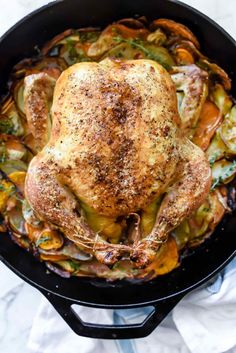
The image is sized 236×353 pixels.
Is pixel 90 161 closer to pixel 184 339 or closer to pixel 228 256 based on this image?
pixel 228 256

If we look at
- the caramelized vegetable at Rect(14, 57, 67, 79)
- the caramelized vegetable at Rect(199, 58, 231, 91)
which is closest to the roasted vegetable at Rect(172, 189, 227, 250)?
the caramelized vegetable at Rect(199, 58, 231, 91)

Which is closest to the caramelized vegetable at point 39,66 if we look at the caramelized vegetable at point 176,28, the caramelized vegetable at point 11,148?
the caramelized vegetable at point 11,148

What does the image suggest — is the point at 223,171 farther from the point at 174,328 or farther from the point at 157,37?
the point at 174,328

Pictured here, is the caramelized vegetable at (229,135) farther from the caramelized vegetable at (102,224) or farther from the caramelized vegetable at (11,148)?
the caramelized vegetable at (11,148)

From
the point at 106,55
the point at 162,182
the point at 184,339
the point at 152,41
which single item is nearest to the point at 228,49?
the point at 152,41

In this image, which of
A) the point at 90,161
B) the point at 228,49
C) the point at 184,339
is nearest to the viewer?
the point at 90,161

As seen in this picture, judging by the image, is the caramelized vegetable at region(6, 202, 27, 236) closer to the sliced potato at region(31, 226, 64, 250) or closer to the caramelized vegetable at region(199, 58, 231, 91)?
the sliced potato at region(31, 226, 64, 250)
